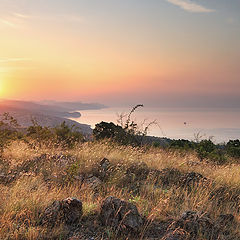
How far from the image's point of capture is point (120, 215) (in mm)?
4117

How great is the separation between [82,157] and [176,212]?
4565 millimetres

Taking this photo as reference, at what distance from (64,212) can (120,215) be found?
34.3 inches

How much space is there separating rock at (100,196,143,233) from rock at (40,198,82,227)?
40 cm

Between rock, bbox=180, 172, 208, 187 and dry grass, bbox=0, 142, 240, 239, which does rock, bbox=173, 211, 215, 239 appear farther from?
rock, bbox=180, 172, 208, 187

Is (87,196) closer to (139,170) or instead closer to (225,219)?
(225,219)

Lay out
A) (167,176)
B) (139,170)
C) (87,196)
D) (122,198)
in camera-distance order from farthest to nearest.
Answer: (139,170) < (167,176) < (122,198) < (87,196)

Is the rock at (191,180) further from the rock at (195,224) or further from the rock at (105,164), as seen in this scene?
the rock at (195,224)

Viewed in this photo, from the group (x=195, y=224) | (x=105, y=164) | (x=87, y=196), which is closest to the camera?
(x=195, y=224)

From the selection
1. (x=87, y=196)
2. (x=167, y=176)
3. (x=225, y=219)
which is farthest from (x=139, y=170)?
(x=225, y=219)

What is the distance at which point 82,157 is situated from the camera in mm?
8789

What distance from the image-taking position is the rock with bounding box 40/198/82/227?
13.4ft

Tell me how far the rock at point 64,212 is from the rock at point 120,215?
0.40 metres

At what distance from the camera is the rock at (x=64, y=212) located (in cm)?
409

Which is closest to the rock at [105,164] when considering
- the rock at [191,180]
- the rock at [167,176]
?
the rock at [167,176]
